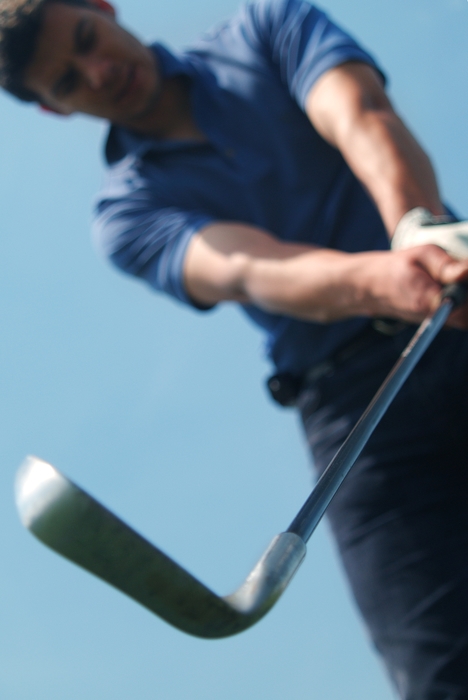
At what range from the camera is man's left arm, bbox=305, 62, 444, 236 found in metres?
0.97

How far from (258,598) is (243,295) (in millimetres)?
741

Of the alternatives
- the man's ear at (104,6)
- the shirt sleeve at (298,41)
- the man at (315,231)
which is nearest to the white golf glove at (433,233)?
the man at (315,231)

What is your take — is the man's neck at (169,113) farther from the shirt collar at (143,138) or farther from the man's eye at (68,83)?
the man's eye at (68,83)

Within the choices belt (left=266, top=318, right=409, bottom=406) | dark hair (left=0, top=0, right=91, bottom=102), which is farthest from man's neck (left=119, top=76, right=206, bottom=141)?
belt (left=266, top=318, right=409, bottom=406)

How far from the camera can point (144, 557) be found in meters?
0.38

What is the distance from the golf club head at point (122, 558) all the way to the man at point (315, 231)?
481 millimetres

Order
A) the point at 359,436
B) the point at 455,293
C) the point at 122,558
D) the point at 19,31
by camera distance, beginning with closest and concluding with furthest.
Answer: the point at 122,558 < the point at 359,436 < the point at 455,293 < the point at 19,31

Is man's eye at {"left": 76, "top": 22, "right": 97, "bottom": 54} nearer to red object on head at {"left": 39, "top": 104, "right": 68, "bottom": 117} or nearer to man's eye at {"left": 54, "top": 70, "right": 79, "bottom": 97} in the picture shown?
man's eye at {"left": 54, "top": 70, "right": 79, "bottom": 97}

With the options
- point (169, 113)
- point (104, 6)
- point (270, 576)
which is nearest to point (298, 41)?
point (169, 113)

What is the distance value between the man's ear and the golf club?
1378 millimetres

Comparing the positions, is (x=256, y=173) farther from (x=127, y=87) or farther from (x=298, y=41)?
(x=127, y=87)

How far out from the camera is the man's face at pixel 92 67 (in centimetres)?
137

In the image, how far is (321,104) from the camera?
1102 millimetres

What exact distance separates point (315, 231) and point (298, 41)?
1.06 feet
